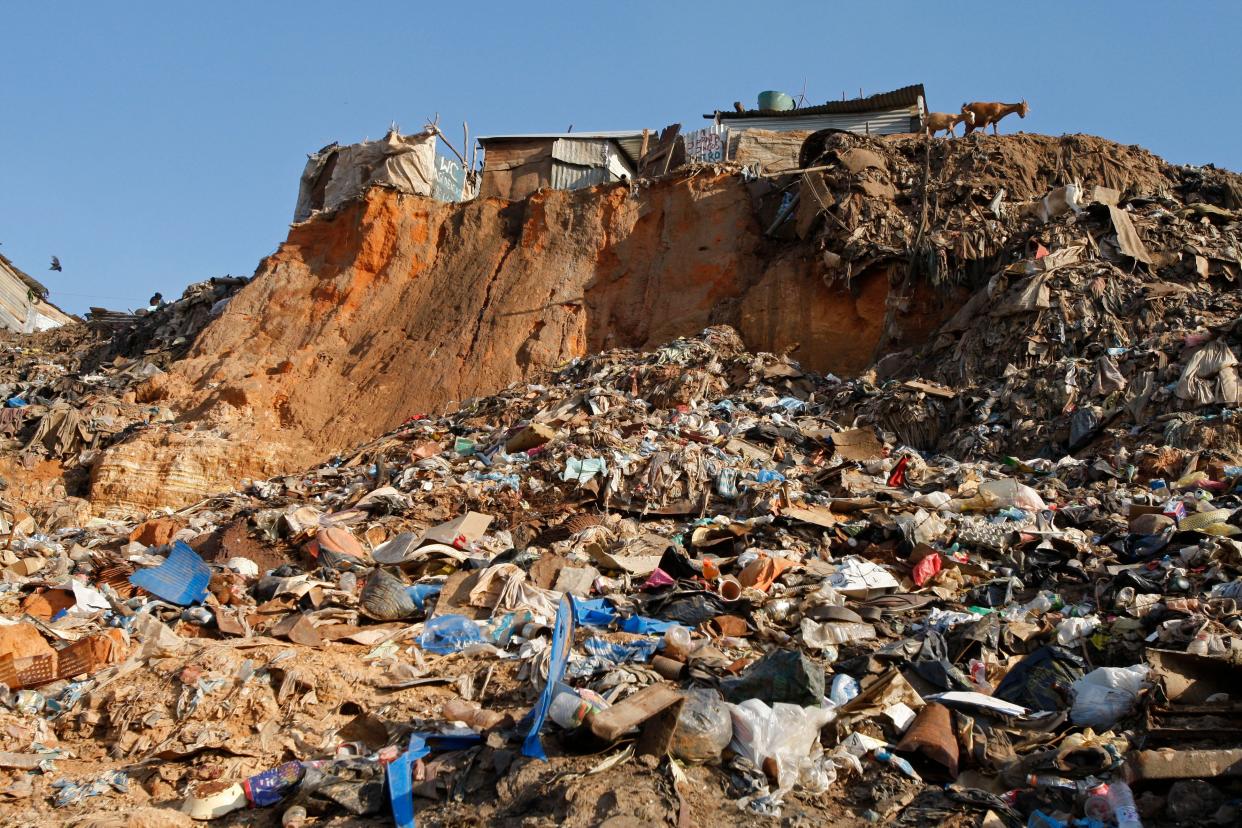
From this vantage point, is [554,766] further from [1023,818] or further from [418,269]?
[418,269]

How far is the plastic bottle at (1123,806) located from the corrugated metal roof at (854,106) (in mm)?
14790

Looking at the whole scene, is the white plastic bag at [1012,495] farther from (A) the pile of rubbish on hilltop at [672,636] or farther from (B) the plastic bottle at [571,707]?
(B) the plastic bottle at [571,707]

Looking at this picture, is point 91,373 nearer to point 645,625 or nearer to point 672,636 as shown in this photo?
point 645,625

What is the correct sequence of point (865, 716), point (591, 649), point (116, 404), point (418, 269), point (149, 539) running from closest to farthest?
point (865, 716), point (591, 649), point (149, 539), point (116, 404), point (418, 269)

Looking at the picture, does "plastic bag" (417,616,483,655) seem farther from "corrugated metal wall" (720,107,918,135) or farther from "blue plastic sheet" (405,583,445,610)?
"corrugated metal wall" (720,107,918,135)

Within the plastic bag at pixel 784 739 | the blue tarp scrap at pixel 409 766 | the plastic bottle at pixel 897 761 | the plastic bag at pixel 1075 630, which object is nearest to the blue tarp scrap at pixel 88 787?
the blue tarp scrap at pixel 409 766

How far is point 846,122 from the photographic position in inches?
673

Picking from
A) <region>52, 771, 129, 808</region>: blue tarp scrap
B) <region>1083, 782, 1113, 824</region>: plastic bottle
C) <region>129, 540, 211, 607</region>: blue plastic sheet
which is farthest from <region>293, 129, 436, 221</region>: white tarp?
<region>1083, 782, 1113, 824</region>: plastic bottle

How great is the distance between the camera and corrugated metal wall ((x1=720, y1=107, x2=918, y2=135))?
16688mm

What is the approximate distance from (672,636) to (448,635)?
147 cm

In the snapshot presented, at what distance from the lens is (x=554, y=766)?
4.09 metres

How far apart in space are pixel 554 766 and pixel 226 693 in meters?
2.18

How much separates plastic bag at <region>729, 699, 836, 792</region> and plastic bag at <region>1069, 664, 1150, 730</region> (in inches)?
46.8

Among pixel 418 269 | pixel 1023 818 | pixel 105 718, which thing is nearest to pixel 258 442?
pixel 418 269
